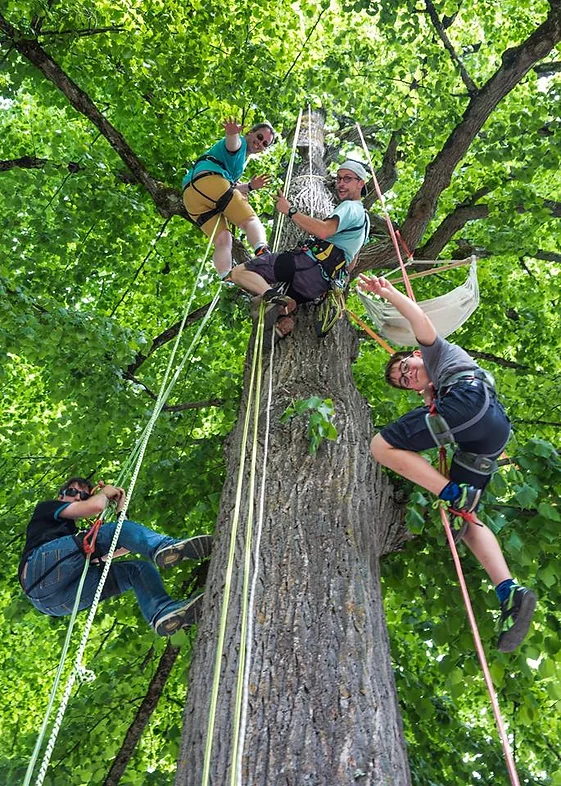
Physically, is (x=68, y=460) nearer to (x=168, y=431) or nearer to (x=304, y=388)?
(x=168, y=431)

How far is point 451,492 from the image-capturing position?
2.64 meters

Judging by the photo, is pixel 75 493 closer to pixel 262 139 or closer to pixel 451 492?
pixel 451 492

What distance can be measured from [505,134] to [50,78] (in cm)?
335

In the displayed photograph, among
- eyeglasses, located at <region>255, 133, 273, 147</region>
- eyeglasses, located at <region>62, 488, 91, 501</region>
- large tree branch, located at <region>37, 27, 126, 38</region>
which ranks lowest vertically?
eyeglasses, located at <region>62, 488, 91, 501</region>

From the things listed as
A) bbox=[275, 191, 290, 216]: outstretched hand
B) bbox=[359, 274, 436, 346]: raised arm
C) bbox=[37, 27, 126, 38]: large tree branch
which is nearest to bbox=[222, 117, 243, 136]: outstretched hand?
bbox=[275, 191, 290, 216]: outstretched hand

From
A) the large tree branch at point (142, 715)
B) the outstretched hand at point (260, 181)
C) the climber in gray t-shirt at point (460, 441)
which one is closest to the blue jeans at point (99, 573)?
the large tree branch at point (142, 715)

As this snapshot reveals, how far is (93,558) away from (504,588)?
6.18 feet

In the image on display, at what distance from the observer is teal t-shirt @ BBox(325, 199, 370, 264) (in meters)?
3.80

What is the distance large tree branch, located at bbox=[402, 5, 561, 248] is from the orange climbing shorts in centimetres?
121

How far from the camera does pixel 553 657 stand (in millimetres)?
2844

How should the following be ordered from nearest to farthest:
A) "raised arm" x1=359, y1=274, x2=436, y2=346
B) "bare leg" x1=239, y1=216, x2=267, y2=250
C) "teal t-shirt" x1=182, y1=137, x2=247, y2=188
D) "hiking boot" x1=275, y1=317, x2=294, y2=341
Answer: "raised arm" x1=359, y1=274, x2=436, y2=346, "hiking boot" x1=275, y1=317, x2=294, y2=341, "teal t-shirt" x1=182, y1=137, x2=247, y2=188, "bare leg" x1=239, y1=216, x2=267, y2=250

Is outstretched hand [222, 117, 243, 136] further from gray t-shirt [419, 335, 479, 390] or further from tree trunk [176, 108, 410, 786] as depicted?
gray t-shirt [419, 335, 479, 390]

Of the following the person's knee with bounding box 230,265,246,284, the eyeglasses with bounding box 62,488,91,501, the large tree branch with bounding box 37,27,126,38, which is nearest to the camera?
the eyeglasses with bounding box 62,488,91,501

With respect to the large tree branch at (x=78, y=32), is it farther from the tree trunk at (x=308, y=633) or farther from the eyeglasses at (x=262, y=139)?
the tree trunk at (x=308, y=633)
